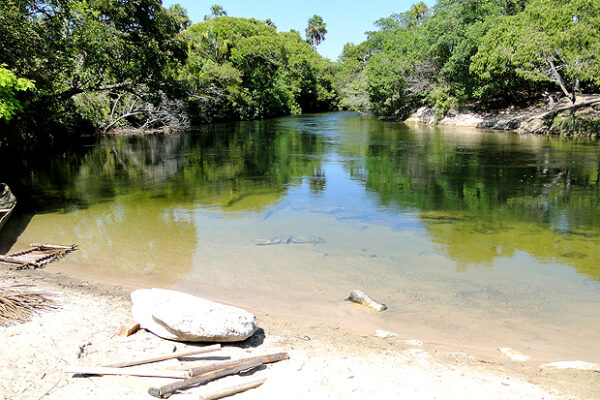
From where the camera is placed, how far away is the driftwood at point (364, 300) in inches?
254

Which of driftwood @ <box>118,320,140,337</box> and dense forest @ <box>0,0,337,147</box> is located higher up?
dense forest @ <box>0,0,337,147</box>

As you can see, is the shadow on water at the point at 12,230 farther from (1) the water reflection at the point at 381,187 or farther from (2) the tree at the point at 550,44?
(2) the tree at the point at 550,44

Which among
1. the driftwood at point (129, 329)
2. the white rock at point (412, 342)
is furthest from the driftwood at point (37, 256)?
the white rock at point (412, 342)

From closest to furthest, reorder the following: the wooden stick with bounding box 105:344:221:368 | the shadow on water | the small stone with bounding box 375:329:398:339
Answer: the wooden stick with bounding box 105:344:221:368, the small stone with bounding box 375:329:398:339, the shadow on water

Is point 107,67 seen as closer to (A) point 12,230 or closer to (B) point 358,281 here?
A: (A) point 12,230

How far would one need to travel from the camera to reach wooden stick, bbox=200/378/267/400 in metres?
3.95

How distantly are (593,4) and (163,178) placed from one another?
2325 cm

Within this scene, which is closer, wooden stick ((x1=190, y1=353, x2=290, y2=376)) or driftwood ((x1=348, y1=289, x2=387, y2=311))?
wooden stick ((x1=190, y1=353, x2=290, y2=376))

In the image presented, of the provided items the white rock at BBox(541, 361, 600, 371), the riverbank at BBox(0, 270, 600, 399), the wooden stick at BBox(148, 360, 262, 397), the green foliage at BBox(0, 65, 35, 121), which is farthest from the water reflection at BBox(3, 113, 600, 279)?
the wooden stick at BBox(148, 360, 262, 397)

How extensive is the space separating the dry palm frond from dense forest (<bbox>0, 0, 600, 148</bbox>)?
548 centimetres

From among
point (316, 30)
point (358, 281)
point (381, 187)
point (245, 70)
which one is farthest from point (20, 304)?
point (316, 30)

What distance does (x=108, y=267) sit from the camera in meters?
8.14

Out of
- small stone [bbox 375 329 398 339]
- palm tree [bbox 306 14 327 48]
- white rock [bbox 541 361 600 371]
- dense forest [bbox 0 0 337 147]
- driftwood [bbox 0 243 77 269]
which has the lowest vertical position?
white rock [bbox 541 361 600 371]

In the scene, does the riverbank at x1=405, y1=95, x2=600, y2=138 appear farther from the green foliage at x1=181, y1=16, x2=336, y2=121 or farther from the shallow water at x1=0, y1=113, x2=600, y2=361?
the green foliage at x1=181, y1=16, x2=336, y2=121
